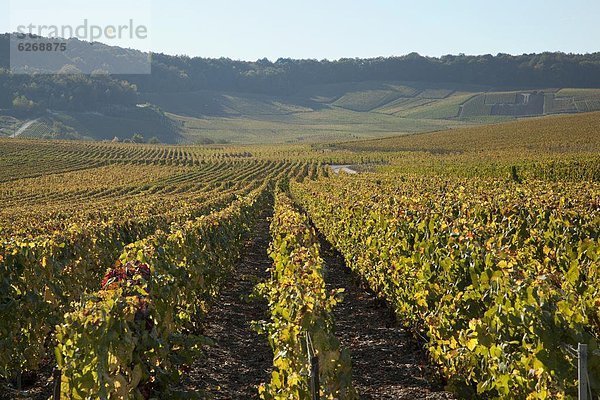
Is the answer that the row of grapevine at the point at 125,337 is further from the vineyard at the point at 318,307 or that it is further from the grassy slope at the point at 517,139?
the grassy slope at the point at 517,139

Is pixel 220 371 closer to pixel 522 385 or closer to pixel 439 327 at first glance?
pixel 439 327

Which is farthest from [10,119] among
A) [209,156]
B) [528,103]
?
[528,103]

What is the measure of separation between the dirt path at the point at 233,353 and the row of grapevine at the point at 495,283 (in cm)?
204

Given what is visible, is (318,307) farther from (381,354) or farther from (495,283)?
(381,354)

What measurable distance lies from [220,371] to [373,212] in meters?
4.75

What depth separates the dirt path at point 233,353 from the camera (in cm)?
767

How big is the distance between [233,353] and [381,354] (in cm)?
199

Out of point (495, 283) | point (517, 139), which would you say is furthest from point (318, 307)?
point (517, 139)

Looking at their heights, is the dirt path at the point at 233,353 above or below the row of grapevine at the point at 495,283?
below

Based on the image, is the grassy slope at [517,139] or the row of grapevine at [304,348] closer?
the row of grapevine at [304,348]

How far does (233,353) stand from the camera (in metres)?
9.02

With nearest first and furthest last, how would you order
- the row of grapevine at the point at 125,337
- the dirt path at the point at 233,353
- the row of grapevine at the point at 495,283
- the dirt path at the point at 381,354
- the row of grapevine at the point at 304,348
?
the row of grapevine at the point at 495,283 < the row of grapevine at the point at 125,337 < the row of grapevine at the point at 304,348 < the dirt path at the point at 381,354 < the dirt path at the point at 233,353

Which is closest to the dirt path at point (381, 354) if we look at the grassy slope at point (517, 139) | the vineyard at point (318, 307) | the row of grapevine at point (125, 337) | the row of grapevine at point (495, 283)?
the vineyard at point (318, 307)

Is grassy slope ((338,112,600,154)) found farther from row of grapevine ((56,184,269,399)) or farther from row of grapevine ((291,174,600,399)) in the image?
row of grapevine ((56,184,269,399))
